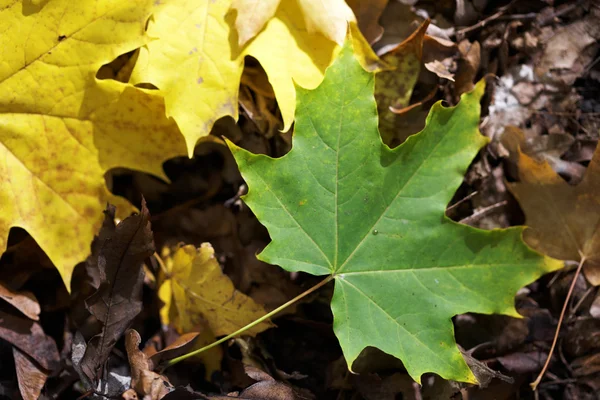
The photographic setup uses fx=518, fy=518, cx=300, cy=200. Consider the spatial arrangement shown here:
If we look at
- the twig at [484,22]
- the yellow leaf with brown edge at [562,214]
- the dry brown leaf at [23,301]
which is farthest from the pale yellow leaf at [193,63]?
the yellow leaf with brown edge at [562,214]

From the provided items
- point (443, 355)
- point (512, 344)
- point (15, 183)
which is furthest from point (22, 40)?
point (512, 344)

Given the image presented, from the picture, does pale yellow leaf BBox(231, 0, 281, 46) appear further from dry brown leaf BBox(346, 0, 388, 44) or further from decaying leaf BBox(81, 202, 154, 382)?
decaying leaf BBox(81, 202, 154, 382)

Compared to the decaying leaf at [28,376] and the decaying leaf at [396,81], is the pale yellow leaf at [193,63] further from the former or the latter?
the decaying leaf at [28,376]

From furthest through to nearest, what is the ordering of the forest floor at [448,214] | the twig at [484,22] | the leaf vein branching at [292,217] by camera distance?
the twig at [484,22] → the forest floor at [448,214] → the leaf vein branching at [292,217]

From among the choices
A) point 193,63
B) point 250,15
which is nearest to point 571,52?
point 250,15

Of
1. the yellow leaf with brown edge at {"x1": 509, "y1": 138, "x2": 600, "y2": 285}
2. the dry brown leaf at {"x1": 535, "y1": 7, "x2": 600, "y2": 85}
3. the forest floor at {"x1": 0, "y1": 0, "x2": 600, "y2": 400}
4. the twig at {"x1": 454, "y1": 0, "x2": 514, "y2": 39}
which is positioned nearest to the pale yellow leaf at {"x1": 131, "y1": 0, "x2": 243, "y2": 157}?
the forest floor at {"x1": 0, "y1": 0, "x2": 600, "y2": 400}

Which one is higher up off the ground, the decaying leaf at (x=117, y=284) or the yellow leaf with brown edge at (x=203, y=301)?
the decaying leaf at (x=117, y=284)
